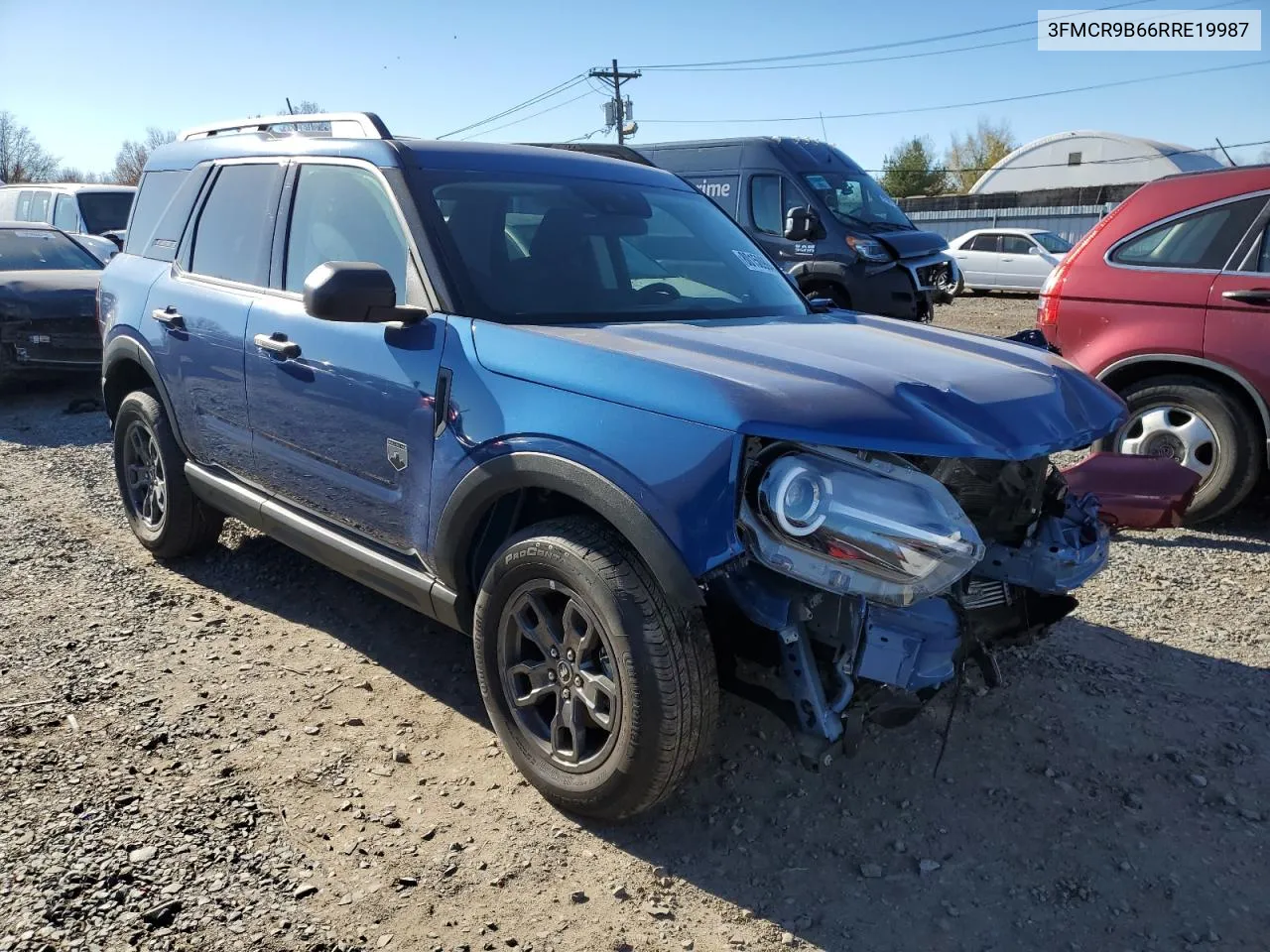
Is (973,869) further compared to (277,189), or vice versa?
(277,189)

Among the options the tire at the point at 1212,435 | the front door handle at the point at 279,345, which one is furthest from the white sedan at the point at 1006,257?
the front door handle at the point at 279,345

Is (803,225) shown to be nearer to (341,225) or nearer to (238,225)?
(238,225)

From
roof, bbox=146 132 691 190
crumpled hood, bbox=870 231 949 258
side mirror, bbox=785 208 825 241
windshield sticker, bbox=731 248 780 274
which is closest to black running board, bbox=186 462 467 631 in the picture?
roof, bbox=146 132 691 190

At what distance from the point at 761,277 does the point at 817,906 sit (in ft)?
7.58

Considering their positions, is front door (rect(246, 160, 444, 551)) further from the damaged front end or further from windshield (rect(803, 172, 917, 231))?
windshield (rect(803, 172, 917, 231))

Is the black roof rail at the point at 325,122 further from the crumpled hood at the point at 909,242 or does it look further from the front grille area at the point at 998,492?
the crumpled hood at the point at 909,242

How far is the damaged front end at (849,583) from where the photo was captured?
2324 mm

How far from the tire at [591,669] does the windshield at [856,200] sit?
938cm

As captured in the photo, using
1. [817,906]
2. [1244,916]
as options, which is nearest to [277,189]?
[817,906]

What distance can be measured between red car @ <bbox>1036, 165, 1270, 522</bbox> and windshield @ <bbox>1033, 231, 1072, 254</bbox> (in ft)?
49.8

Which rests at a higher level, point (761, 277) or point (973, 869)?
point (761, 277)

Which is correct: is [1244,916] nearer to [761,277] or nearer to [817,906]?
[817,906]

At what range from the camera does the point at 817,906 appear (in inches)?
98.3

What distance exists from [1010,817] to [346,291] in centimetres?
247
